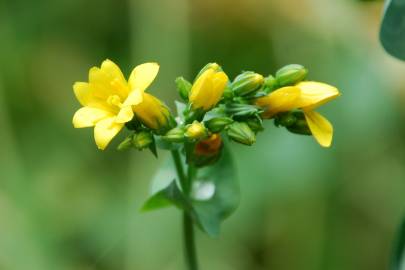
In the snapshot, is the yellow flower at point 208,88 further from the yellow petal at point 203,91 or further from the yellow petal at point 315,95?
the yellow petal at point 315,95

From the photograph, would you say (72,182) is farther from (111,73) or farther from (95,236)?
(111,73)

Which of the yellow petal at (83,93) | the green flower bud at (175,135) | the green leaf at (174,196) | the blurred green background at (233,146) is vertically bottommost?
the blurred green background at (233,146)

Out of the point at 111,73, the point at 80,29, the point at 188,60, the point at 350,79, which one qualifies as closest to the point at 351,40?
the point at 350,79

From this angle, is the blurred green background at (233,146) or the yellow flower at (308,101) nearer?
the yellow flower at (308,101)

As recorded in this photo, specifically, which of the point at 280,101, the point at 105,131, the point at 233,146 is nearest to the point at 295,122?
the point at 280,101

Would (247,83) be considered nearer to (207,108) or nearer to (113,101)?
(207,108)

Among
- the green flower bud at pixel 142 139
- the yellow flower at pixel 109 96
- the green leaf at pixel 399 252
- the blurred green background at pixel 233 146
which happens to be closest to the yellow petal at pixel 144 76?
the yellow flower at pixel 109 96
